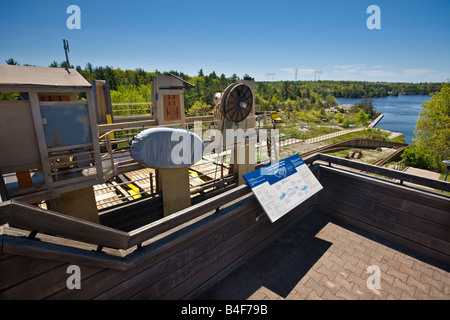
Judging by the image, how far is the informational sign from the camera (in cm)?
459

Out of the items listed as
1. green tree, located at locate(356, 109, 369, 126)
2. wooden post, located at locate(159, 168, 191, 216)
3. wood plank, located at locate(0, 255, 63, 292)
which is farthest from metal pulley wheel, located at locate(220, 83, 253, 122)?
green tree, located at locate(356, 109, 369, 126)

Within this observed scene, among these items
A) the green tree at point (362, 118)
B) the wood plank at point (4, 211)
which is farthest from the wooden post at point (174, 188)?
the green tree at point (362, 118)

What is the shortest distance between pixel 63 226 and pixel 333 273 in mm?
4955

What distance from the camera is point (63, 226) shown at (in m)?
2.44

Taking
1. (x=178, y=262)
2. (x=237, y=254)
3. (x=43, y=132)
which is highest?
(x=43, y=132)

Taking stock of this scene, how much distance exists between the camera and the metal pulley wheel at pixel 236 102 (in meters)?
7.75

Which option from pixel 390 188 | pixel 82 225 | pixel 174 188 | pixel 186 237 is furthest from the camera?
pixel 174 188

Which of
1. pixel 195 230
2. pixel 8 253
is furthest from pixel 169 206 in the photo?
pixel 8 253

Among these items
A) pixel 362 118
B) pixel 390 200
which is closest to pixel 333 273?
pixel 390 200

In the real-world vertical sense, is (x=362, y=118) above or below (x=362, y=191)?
below

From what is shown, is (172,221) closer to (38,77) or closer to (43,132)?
(43,132)

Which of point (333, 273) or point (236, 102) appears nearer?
point (333, 273)

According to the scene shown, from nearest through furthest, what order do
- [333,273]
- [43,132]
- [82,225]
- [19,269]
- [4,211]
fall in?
[4,211], [19,269], [82,225], [43,132], [333,273]

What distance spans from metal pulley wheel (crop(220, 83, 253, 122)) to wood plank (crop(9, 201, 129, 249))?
571 cm
